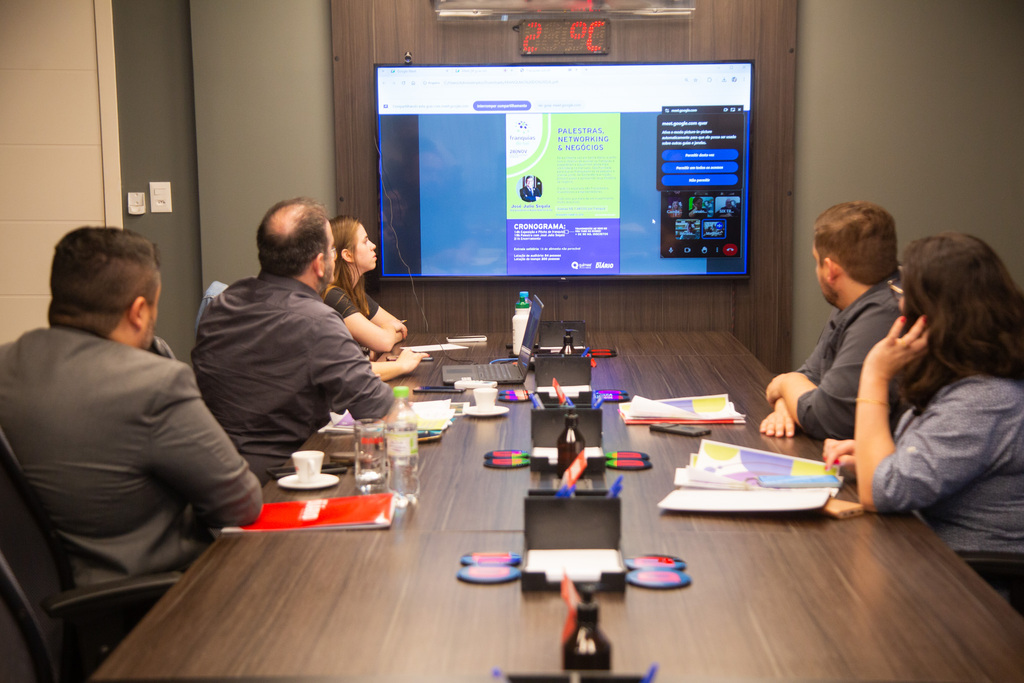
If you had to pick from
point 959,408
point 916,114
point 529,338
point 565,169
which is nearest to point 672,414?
Result: point 529,338

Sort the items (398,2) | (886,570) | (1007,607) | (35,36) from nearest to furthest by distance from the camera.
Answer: (1007,607) → (886,570) → (35,36) → (398,2)

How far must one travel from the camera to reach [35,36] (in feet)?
12.7

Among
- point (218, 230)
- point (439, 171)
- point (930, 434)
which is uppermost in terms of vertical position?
point (439, 171)

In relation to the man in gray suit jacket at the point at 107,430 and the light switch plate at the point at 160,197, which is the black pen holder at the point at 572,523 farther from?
the light switch plate at the point at 160,197

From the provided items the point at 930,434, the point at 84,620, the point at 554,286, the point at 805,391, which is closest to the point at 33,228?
the point at 554,286

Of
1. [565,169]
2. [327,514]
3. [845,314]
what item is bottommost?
[327,514]

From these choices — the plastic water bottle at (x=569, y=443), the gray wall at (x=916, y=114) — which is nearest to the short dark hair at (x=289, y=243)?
the plastic water bottle at (x=569, y=443)

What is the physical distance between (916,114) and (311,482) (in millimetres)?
3933

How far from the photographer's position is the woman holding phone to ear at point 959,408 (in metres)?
1.67

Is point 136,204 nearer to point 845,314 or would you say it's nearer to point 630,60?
point 630,60

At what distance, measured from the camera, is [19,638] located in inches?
57.5

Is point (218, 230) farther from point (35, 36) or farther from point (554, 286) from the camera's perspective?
point (554, 286)

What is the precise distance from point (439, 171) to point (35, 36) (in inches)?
73.1

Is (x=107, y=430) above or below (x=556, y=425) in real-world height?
above
